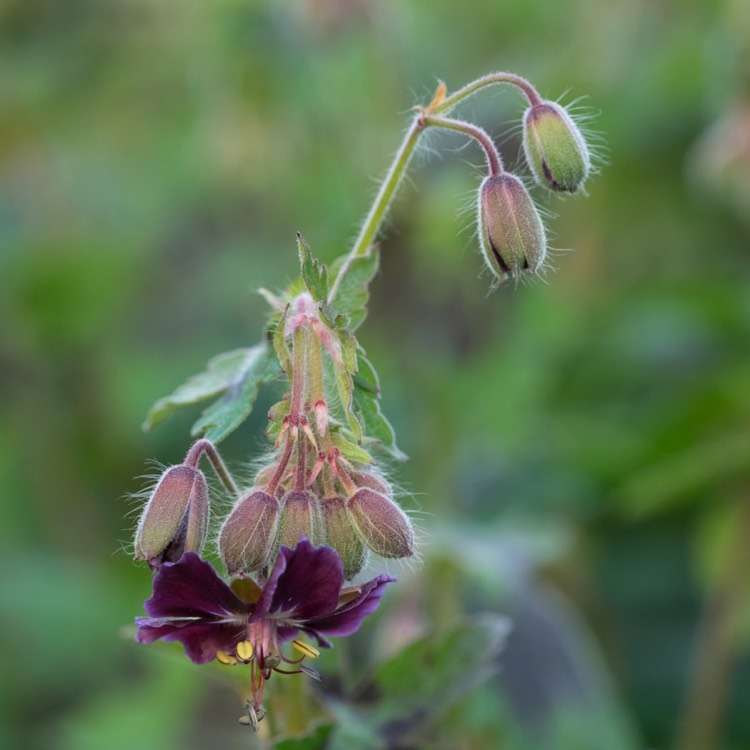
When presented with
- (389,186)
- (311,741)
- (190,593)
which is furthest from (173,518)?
(389,186)

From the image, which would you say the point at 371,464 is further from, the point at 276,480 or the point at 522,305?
the point at 522,305

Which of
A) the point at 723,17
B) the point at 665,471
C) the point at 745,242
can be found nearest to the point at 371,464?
the point at 665,471

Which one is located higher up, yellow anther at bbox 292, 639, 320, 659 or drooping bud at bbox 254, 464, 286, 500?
drooping bud at bbox 254, 464, 286, 500

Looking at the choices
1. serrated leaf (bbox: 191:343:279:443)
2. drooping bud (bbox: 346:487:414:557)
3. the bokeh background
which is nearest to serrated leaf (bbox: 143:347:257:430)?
serrated leaf (bbox: 191:343:279:443)

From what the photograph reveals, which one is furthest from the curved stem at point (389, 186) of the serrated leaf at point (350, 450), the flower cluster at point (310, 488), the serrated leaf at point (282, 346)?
the serrated leaf at point (350, 450)

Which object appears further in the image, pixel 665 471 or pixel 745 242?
pixel 745 242

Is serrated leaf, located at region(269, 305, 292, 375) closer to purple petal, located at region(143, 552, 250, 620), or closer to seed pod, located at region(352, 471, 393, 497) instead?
seed pod, located at region(352, 471, 393, 497)
